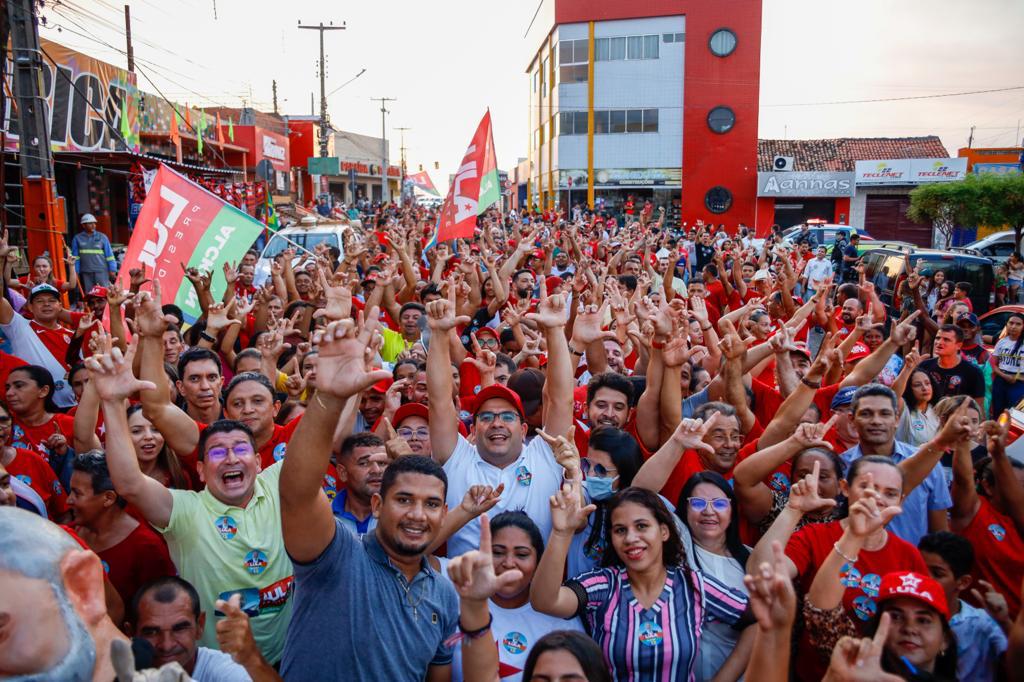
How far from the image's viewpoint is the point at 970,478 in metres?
3.86

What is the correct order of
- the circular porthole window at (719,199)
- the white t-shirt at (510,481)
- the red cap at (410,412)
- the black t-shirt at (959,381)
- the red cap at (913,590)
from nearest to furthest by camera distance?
the red cap at (913,590) < the white t-shirt at (510,481) < the red cap at (410,412) < the black t-shirt at (959,381) < the circular porthole window at (719,199)

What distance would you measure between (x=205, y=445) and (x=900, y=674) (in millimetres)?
2852

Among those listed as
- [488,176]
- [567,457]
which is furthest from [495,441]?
[488,176]

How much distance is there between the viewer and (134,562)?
131 inches

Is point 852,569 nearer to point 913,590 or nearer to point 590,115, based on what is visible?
point 913,590

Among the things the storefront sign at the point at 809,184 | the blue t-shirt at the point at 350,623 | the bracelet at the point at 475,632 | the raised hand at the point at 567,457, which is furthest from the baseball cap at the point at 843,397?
the storefront sign at the point at 809,184

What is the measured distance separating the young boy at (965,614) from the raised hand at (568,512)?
4.95 feet

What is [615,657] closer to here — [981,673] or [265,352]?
[981,673]

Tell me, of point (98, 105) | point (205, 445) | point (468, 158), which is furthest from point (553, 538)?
point (98, 105)

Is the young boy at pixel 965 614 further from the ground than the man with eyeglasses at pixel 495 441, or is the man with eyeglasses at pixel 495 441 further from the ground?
the man with eyeglasses at pixel 495 441

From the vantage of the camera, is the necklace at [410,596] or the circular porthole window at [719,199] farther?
the circular porthole window at [719,199]

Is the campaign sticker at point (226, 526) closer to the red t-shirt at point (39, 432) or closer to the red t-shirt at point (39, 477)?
the red t-shirt at point (39, 477)

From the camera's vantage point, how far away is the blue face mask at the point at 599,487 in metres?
3.69

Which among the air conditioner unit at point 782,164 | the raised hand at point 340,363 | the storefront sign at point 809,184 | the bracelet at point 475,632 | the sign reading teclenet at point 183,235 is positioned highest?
the air conditioner unit at point 782,164
